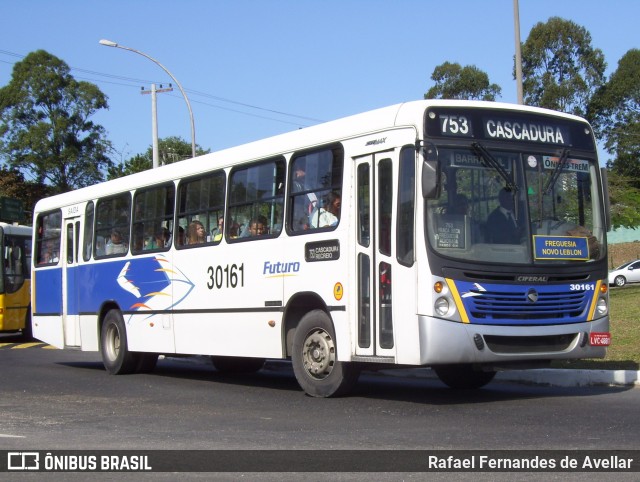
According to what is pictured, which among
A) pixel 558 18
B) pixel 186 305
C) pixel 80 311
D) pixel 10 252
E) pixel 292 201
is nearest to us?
pixel 292 201

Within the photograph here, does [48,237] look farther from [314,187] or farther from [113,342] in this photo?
[314,187]

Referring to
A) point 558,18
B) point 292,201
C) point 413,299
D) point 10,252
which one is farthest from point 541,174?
point 558,18

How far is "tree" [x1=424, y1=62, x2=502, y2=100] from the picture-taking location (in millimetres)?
63844

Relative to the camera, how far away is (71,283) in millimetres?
18172

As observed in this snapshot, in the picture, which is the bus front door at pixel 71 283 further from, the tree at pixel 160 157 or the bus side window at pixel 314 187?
the tree at pixel 160 157

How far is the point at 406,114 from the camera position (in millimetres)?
10734

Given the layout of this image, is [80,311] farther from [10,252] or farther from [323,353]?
[10,252]

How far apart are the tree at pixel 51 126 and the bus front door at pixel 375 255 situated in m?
55.0

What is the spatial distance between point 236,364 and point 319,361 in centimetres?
534

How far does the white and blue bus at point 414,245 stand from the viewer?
1038 cm

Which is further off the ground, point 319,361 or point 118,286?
point 118,286

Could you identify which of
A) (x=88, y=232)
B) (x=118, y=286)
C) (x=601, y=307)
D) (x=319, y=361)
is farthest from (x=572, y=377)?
(x=88, y=232)

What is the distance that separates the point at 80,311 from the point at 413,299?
9.01m

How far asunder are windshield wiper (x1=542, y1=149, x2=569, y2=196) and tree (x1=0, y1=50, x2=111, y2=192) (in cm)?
5556
